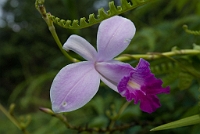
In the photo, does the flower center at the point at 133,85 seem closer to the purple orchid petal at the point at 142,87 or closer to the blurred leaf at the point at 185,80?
Result: the purple orchid petal at the point at 142,87

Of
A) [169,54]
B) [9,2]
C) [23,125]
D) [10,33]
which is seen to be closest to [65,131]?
[23,125]

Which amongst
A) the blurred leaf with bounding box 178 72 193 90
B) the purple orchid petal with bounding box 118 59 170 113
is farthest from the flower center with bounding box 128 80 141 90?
the blurred leaf with bounding box 178 72 193 90

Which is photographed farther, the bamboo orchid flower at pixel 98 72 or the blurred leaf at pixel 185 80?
the blurred leaf at pixel 185 80

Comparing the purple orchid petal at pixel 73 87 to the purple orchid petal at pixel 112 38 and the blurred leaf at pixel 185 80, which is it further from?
the blurred leaf at pixel 185 80

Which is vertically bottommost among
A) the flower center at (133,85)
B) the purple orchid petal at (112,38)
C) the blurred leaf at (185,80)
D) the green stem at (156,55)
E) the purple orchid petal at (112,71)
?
the blurred leaf at (185,80)

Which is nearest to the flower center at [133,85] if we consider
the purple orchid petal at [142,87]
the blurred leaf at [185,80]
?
the purple orchid petal at [142,87]

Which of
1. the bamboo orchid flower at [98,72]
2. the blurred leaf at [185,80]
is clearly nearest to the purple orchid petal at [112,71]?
the bamboo orchid flower at [98,72]

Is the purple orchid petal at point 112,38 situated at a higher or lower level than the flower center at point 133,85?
higher

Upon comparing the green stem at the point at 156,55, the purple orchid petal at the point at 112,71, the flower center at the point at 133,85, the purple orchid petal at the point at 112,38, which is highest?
the purple orchid petal at the point at 112,38
